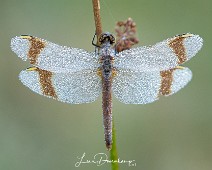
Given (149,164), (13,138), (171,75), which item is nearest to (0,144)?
(13,138)

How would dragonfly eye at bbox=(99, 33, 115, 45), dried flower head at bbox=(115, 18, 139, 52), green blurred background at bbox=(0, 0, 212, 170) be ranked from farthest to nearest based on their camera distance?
green blurred background at bbox=(0, 0, 212, 170)
dragonfly eye at bbox=(99, 33, 115, 45)
dried flower head at bbox=(115, 18, 139, 52)

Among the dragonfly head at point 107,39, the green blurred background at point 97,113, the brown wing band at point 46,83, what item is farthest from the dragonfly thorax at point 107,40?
the green blurred background at point 97,113

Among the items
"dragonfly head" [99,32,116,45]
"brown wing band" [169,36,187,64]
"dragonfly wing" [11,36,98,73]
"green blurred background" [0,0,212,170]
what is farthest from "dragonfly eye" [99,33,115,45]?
"green blurred background" [0,0,212,170]

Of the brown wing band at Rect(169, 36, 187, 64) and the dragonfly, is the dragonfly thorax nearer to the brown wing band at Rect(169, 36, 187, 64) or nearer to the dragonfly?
the dragonfly

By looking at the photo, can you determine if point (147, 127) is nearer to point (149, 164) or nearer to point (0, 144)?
point (149, 164)

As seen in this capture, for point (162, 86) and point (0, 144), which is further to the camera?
point (0, 144)

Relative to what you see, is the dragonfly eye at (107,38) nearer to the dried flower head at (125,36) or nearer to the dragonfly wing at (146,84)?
the dried flower head at (125,36)

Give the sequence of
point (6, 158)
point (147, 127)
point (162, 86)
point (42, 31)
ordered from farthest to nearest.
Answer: point (42, 31), point (147, 127), point (6, 158), point (162, 86)

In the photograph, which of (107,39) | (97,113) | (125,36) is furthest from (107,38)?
(97,113)
